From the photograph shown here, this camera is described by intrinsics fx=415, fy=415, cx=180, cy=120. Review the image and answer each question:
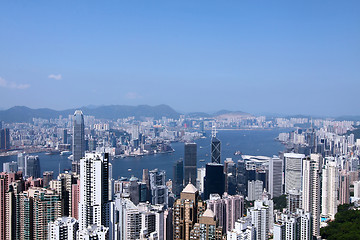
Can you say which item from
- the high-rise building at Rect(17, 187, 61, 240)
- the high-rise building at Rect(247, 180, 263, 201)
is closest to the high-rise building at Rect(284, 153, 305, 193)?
the high-rise building at Rect(247, 180, 263, 201)

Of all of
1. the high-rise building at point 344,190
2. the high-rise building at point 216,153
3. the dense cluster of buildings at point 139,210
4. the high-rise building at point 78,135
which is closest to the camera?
the dense cluster of buildings at point 139,210

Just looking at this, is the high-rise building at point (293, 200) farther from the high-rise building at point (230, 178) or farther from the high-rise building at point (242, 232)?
the high-rise building at point (230, 178)

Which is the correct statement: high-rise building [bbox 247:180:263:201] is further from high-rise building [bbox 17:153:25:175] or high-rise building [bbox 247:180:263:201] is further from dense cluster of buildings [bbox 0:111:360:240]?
high-rise building [bbox 17:153:25:175]

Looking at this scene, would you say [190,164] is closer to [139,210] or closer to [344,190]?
[344,190]

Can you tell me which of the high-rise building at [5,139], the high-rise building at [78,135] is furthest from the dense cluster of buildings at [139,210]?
the high-rise building at [78,135]

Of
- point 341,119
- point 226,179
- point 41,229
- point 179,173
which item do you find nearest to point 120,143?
point 179,173

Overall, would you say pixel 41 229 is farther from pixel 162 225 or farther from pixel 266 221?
pixel 266 221

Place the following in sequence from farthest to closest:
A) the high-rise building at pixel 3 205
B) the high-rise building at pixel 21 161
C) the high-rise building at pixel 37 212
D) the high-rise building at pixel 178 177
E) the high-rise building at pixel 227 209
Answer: the high-rise building at pixel 21 161 → the high-rise building at pixel 178 177 → the high-rise building at pixel 227 209 → the high-rise building at pixel 3 205 → the high-rise building at pixel 37 212
